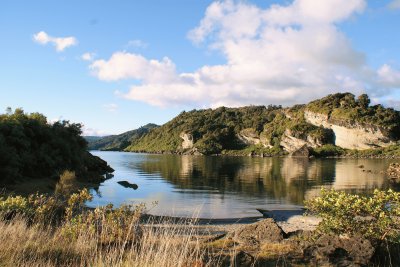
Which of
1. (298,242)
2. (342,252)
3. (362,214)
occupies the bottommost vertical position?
(298,242)

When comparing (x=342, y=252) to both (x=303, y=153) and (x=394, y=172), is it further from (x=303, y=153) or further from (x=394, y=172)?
(x=303, y=153)

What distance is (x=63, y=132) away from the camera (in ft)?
198

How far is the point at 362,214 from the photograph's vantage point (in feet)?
44.5

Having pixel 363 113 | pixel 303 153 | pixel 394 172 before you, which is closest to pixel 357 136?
pixel 363 113

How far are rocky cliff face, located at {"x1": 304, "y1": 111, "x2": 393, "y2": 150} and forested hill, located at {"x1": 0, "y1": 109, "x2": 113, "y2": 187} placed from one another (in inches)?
5529

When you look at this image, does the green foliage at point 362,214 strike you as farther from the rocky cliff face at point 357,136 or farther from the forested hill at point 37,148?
the rocky cliff face at point 357,136

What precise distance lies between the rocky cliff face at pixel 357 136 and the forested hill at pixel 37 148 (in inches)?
5529

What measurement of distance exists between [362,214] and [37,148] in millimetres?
46226

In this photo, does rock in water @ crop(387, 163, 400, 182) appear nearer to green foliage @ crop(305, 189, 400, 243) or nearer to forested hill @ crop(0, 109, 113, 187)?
forested hill @ crop(0, 109, 113, 187)

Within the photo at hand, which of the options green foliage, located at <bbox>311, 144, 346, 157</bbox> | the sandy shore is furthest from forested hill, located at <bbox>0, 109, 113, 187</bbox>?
green foliage, located at <bbox>311, 144, 346, 157</bbox>

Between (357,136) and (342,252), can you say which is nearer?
(342,252)

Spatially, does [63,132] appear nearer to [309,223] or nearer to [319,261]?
[309,223]

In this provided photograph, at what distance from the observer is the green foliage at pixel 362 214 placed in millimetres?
13062

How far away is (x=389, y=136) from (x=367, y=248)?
171 metres
